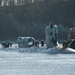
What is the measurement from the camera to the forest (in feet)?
431

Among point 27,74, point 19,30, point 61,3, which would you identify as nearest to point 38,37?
point 19,30

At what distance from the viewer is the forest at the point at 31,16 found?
131375mm

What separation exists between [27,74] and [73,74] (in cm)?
249

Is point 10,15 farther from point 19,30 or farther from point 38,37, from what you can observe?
point 38,37

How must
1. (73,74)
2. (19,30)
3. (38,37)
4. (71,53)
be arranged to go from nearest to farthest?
(73,74) → (71,53) → (38,37) → (19,30)

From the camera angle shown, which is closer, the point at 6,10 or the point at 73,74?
the point at 73,74

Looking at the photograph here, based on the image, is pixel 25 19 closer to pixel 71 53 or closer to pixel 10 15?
pixel 10 15

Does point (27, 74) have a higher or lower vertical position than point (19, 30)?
higher

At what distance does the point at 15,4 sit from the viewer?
485ft

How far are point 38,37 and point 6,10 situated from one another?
22.5 meters

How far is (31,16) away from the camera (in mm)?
146375

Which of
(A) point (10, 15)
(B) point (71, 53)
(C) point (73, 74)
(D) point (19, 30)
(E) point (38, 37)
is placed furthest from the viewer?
(A) point (10, 15)

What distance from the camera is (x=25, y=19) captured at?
145500 millimetres

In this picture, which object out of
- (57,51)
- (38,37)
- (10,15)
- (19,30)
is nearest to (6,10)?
(10,15)
